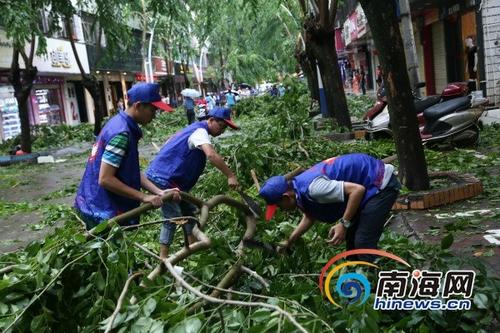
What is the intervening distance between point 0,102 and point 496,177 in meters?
21.6

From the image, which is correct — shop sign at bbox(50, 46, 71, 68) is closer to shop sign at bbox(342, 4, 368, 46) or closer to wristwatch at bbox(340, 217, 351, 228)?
shop sign at bbox(342, 4, 368, 46)

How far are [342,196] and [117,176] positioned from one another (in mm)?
1466

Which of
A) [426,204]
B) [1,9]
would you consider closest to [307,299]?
[426,204]

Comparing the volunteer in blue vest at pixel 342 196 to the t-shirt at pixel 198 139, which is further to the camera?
the t-shirt at pixel 198 139

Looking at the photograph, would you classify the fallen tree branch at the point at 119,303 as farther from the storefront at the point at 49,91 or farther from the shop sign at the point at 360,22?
the shop sign at the point at 360,22

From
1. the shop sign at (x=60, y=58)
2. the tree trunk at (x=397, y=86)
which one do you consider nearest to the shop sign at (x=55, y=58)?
the shop sign at (x=60, y=58)

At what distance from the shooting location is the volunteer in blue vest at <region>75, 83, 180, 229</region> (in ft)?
12.2

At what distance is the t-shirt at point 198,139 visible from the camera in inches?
194

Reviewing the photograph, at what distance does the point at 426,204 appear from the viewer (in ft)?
20.5

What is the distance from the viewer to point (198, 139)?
4.95m

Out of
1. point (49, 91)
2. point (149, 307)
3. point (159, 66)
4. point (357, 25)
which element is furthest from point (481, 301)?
Result: point (159, 66)

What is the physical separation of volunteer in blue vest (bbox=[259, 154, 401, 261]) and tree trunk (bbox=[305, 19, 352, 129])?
9751 mm

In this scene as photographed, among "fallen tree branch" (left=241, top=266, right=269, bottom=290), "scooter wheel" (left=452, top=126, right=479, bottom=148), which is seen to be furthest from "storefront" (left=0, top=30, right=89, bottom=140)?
"fallen tree branch" (left=241, top=266, right=269, bottom=290)
